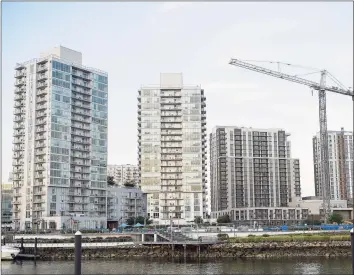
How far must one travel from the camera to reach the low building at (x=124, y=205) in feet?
421

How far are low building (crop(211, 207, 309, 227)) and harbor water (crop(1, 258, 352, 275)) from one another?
105537 millimetres

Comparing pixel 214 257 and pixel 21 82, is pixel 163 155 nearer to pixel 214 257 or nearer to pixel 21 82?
pixel 21 82

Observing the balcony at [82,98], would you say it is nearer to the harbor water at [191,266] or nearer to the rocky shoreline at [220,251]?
the rocky shoreline at [220,251]

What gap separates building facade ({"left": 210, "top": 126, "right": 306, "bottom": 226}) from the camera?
181500mm

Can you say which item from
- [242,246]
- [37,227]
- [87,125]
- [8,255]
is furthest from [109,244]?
[87,125]

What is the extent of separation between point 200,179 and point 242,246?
195ft

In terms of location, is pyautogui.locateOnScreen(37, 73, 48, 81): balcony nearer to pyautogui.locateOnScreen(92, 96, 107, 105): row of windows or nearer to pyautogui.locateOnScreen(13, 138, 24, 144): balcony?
pyautogui.locateOnScreen(92, 96, 107, 105): row of windows

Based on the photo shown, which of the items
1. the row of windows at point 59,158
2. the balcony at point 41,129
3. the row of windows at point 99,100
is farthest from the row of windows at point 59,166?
the row of windows at point 99,100

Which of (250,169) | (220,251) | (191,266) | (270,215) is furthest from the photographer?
(250,169)

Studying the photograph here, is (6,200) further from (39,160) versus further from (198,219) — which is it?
(198,219)

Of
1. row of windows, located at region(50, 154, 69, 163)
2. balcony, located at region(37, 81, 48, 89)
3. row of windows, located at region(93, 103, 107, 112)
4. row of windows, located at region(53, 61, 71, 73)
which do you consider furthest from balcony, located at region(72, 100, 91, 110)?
row of windows, located at region(50, 154, 69, 163)

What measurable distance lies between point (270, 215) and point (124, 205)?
5849 cm

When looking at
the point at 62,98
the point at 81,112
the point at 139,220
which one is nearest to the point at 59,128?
the point at 62,98

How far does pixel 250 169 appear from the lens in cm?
18575
